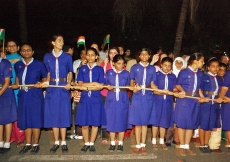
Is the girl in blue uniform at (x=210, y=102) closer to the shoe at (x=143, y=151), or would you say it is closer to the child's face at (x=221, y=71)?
the child's face at (x=221, y=71)

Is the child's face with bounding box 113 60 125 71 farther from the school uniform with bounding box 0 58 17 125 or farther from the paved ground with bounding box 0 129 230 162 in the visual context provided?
the school uniform with bounding box 0 58 17 125

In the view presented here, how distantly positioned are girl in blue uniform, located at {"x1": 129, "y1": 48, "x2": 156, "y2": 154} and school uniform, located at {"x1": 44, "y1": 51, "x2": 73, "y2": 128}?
139 centimetres

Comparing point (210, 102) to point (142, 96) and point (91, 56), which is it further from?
point (91, 56)

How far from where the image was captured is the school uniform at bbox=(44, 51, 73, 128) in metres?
5.48

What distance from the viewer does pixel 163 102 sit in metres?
5.84

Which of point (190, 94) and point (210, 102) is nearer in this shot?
point (190, 94)

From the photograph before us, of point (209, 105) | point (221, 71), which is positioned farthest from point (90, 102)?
point (221, 71)

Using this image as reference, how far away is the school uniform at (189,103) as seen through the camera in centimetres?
550

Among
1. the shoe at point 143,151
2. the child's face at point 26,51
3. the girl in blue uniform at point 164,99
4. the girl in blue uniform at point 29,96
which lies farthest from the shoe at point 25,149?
the girl in blue uniform at point 164,99

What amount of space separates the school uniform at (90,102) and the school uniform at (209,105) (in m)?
2.20

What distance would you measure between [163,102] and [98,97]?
1.44m

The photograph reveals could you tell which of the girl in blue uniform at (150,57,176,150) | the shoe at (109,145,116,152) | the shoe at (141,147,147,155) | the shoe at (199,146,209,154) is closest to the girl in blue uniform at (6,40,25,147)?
the shoe at (109,145,116,152)

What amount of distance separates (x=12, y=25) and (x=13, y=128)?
1227 centimetres

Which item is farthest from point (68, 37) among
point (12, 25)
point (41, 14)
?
point (12, 25)
